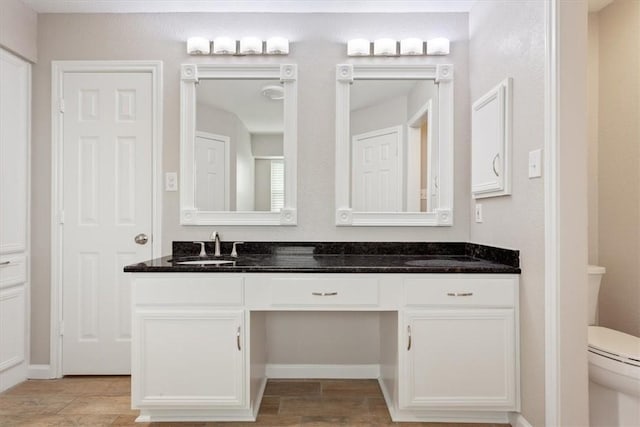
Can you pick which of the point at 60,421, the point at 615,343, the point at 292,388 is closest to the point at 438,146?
the point at 615,343

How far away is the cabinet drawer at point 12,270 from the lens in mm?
2482

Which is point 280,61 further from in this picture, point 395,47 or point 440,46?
point 440,46

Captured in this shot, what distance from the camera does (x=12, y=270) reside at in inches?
101

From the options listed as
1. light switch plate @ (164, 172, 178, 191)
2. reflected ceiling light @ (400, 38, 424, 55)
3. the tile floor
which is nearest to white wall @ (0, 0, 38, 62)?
light switch plate @ (164, 172, 178, 191)

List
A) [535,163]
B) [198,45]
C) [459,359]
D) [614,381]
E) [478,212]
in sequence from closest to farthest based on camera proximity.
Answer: [614,381] < [535,163] < [459,359] < [478,212] < [198,45]

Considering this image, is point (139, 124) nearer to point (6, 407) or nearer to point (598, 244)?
point (6, 407)

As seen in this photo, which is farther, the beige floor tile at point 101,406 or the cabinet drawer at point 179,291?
the beige floor tile at point 101,406

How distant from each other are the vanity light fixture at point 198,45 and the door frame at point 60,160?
24 centimetres

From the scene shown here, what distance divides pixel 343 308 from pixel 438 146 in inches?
49.3

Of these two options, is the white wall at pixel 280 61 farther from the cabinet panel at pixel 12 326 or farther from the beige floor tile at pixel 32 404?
the beige floor tile at pixel 32 404

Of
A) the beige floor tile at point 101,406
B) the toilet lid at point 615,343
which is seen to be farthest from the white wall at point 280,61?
the toilet lid at point 615,343

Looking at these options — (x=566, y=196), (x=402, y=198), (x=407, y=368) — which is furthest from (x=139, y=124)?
(x=566, y=196)

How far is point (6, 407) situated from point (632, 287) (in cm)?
356

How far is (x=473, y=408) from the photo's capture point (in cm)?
202
